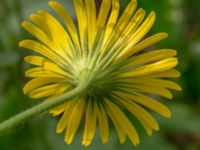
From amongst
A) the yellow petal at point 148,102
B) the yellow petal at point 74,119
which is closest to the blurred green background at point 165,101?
the yellow petal at point 74,119

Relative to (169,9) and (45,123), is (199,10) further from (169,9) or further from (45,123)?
(45,123)

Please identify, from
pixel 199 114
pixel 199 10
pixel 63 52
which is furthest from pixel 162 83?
pixel 199 10

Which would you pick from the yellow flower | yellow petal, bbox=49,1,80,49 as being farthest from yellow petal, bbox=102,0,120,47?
yellow petal, bbox=49,1,80,49

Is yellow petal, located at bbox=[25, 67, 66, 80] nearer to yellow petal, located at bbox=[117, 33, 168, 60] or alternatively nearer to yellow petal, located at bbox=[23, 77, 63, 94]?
yellow petal, located at bbox=[23, 77, 63, 94]

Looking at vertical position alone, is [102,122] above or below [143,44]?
below

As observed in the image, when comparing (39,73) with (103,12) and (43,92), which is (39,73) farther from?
(103,12)

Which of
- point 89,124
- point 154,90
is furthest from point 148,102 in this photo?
point 89,124

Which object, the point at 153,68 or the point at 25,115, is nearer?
the point at 25,115

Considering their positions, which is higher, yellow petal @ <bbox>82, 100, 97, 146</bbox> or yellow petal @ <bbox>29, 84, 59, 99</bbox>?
yellow petal @ <bbox>29, 84, 59, 99</bbox>
